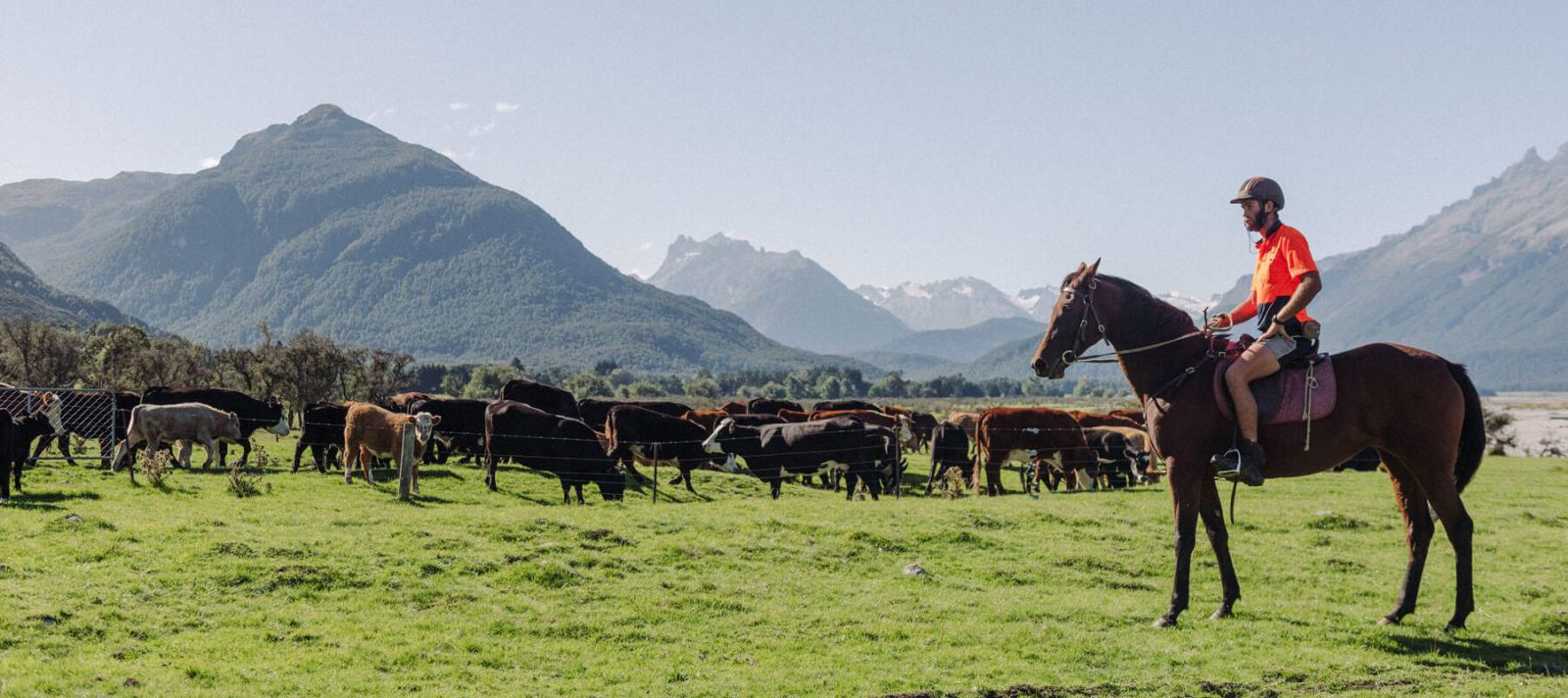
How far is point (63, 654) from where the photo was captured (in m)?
7.86

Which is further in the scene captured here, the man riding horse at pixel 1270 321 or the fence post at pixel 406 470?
the fence post at pixel 406 470

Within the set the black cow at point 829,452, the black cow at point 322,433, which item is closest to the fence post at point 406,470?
the black cow at point 322,433

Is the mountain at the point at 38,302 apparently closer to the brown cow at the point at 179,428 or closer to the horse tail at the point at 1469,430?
the brown cow at the point at 179,428

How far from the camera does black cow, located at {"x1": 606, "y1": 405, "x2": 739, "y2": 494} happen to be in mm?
24094

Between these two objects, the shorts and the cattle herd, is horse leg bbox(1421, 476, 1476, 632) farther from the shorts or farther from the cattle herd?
the cattle herd

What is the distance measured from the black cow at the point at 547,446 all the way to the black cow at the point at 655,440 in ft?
5.55

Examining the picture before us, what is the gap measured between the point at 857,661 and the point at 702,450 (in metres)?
16.7

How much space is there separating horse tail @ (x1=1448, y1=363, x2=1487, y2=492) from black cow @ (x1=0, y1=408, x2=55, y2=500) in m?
17.9

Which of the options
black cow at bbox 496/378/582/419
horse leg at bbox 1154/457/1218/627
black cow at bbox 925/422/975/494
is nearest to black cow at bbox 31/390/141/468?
black cow at bbox 496/378/582/419

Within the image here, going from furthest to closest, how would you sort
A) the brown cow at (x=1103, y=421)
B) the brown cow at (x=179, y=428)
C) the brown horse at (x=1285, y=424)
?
the brown cow at (x=1103, y=421)
the brown cow at (x=179, y=428)
the brown horse at (x=1285, y=424)

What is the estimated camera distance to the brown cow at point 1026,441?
84.2 feet

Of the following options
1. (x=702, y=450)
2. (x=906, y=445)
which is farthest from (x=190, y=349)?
(x=702, y=450)

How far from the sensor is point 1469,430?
9484 mm

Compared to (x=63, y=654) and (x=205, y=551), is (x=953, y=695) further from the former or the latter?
(x=205, y=551)
